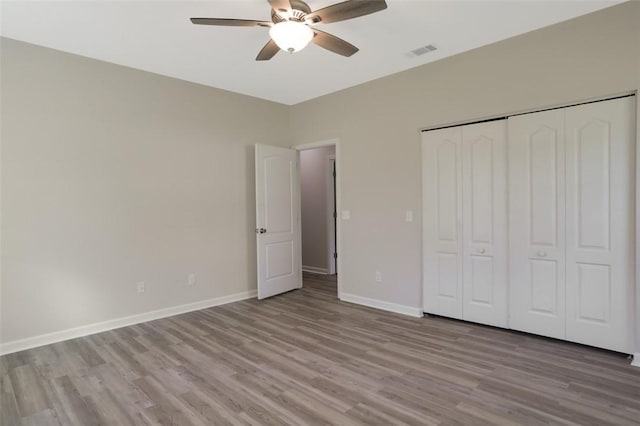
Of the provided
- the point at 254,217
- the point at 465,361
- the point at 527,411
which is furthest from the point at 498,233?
the point at 254,217

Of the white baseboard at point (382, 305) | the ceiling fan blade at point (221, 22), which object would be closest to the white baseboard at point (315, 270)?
the white baseboard at point (382, 305)

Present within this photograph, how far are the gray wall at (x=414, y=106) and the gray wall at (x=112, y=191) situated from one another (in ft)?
4.58

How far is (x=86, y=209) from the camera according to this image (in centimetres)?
358

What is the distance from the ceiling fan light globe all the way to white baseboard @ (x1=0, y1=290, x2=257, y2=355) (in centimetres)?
326

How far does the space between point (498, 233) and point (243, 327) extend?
9.11ft

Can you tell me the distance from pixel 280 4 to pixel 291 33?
0.60 ft

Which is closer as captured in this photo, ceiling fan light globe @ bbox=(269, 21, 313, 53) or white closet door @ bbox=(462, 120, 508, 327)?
ceiling fan light globe @ bbox=(269, 21, 313, 53)

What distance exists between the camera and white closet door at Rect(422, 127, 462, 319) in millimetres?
3727

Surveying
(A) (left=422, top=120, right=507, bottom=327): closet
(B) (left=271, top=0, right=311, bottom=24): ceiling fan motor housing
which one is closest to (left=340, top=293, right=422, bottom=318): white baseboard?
(A) (left=422, top=120, right=507, bottom=327): closet

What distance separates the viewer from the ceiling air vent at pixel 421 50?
345 cm

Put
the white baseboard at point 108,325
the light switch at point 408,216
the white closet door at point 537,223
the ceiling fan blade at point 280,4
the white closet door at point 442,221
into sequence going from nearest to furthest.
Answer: the ceiling fan blade at point 280,4, the white closet door at point 537,223, the white baseboard at point 108,325, the white closet door at point 442,221, the light switch at point 408,216

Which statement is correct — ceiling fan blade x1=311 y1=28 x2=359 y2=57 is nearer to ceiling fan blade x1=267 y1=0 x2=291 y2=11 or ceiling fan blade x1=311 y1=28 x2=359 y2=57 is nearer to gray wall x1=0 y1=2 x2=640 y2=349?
ceiling fan blade x1=267 y1=0 x2=291 y2=11

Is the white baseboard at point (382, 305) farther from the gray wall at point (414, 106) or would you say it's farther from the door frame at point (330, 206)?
the door frame at point (330, 206)

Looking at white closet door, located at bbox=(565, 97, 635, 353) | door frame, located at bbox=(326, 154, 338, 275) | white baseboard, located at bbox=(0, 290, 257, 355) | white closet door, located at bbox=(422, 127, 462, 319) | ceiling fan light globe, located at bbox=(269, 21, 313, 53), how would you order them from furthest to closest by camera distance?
door frame, located at bbox=(326, 154, 338, 275) < white closet door, located at bbox=(422, 127, 462, 319) < white baseboard, located at bbox=(0, 290, 257, 355) < white closet door, located at bbox=(565, 97, 635, 353) < ceiling fan light globe, located at bbox=(269, 21, 313, 53)
